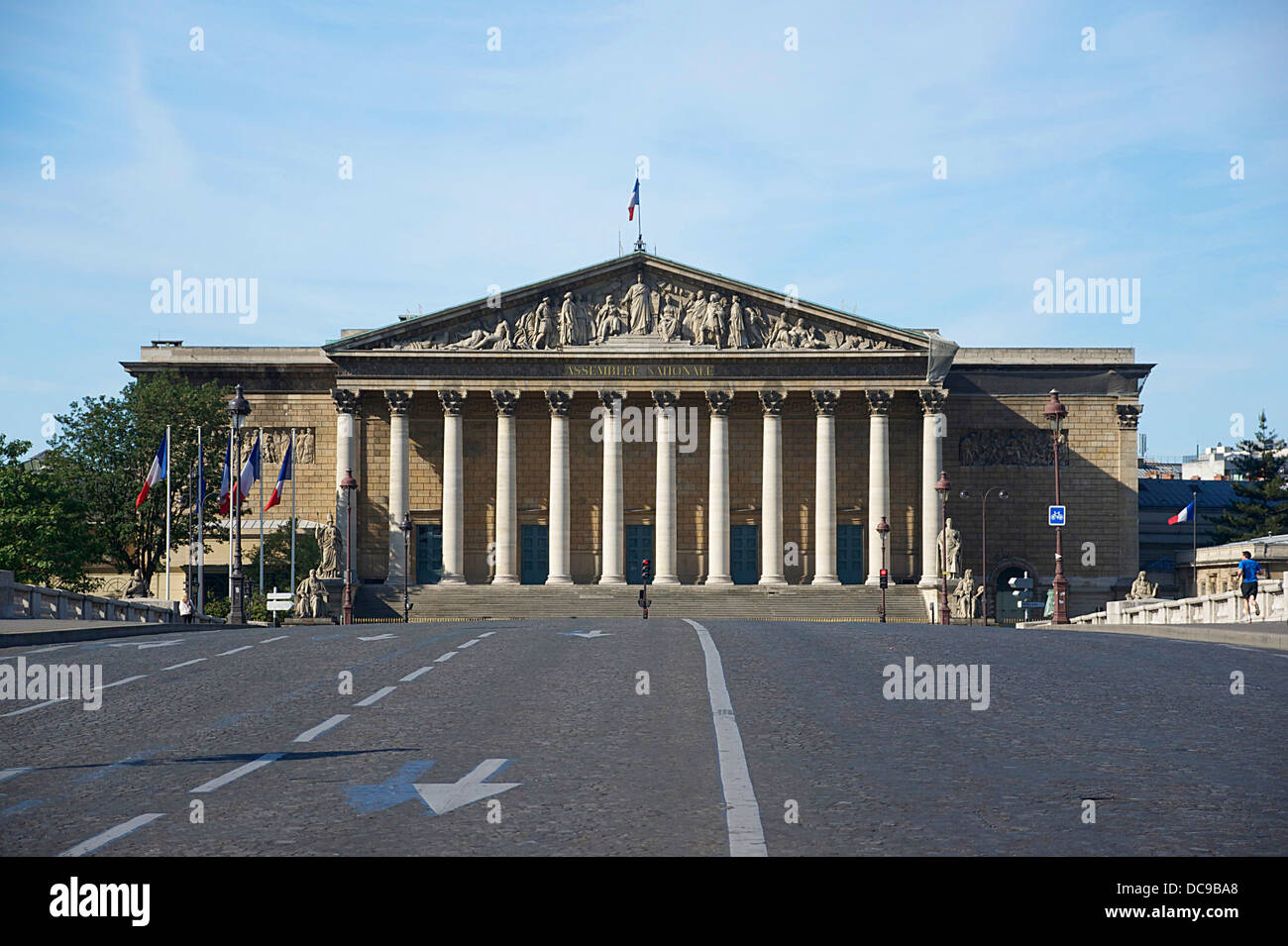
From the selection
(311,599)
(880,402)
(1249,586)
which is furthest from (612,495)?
(1249,586)

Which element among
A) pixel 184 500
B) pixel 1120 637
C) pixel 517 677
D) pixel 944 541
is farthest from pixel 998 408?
pixel 517 677

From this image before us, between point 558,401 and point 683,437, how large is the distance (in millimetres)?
7273

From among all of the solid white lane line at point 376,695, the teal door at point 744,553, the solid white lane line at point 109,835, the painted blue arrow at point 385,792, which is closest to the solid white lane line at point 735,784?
the painted blue arrow at point 385,792

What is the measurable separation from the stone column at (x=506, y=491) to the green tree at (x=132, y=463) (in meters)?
13.5

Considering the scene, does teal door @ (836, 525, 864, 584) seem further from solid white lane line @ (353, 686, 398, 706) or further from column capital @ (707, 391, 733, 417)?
solid white lane line @ (353, 686, 398, 706)

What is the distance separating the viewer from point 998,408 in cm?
7819

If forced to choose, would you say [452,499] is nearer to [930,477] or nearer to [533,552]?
[533,552]

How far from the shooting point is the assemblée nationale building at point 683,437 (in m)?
71.4

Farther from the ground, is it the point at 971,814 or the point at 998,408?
the point at 998,408

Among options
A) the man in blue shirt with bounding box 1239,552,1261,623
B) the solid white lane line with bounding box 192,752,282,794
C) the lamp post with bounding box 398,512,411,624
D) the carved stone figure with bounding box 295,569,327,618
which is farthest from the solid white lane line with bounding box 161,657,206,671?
the lamp post with bounding box 398,512,411,624

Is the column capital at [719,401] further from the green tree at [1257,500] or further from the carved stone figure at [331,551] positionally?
the green tree at [1257,500]

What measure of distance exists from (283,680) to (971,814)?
1203 centimetres

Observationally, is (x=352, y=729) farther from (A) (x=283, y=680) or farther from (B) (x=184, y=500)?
(B) (x=184, y=500)
